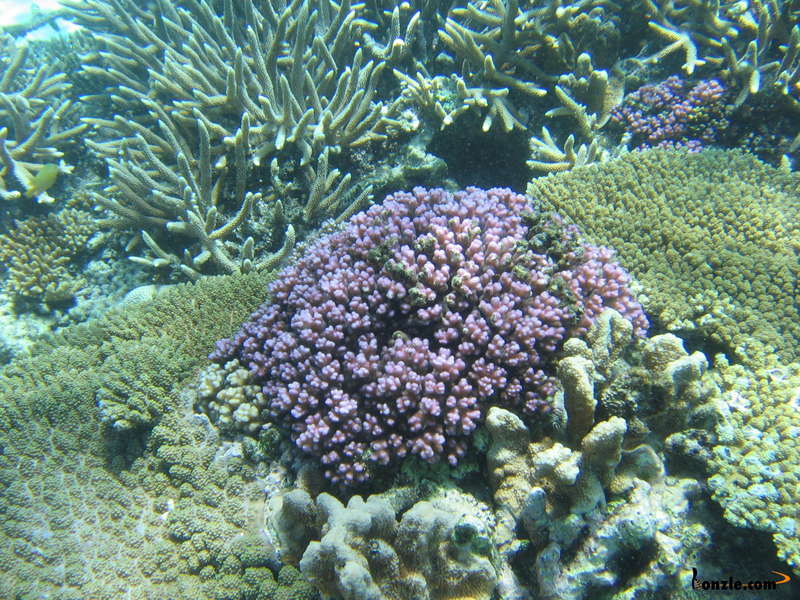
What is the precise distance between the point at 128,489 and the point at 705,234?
5268mm

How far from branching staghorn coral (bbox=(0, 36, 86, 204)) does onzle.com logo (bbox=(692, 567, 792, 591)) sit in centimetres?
806

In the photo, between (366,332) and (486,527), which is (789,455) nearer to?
(486,527)

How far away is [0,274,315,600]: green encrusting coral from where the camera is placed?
2873 mm

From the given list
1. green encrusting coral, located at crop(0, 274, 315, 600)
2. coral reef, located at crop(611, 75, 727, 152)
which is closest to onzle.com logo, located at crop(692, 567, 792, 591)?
green encrusting coral, located at crop(0, 274, 315, 600)

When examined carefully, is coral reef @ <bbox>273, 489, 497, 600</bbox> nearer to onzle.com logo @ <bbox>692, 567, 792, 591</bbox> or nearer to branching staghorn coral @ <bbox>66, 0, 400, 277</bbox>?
onzle.com logo @ <bbox>692, 567, 792, 591</bbox>

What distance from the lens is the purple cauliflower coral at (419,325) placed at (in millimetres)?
2705

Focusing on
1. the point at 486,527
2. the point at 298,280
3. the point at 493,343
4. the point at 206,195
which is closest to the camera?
the point at 486,527

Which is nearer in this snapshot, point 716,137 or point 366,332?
point 366,332

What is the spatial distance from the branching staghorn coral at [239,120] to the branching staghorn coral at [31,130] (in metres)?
1.17

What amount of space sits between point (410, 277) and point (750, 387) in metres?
2.67

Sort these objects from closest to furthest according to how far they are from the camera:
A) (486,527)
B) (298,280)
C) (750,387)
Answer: (486,527) < (750,387) < (298,280)

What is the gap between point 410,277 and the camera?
9.72 ft

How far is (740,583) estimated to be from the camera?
104 inches

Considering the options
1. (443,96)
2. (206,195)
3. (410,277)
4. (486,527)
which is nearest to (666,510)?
(486,527)
